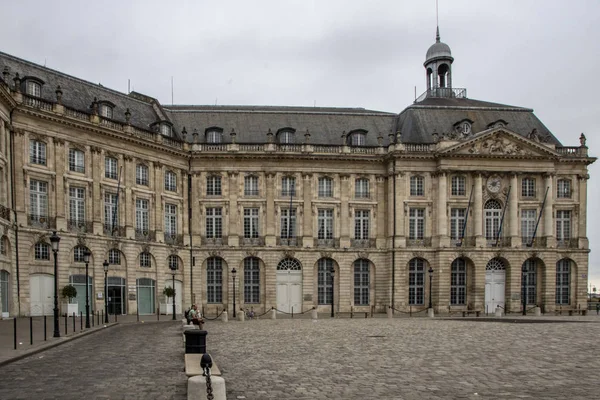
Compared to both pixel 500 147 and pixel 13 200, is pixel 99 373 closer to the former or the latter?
pixel 13 200

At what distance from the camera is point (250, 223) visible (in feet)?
183

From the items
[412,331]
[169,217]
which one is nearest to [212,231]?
[169,217]

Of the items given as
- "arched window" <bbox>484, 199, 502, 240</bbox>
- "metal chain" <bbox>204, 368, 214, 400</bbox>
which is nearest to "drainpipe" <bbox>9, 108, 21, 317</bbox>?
"metal chain" <bbox>204, 368, 214, 400</bbox>

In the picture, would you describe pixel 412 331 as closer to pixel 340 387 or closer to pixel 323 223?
pixel 340 387

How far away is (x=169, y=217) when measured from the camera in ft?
177

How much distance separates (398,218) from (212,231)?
15.6m

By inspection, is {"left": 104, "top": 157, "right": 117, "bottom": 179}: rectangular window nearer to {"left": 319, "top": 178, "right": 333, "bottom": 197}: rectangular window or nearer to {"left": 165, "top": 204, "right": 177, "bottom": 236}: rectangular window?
{"left": 165, "top": 204, "right": 177, "bottom": 236}: rectangular window

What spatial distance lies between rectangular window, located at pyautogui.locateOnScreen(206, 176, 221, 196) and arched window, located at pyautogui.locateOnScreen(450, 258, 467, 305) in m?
20.8

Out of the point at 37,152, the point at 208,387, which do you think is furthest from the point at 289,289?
the point at 208,387

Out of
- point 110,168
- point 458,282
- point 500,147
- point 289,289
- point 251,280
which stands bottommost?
point 289,289

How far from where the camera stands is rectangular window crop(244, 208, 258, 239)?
5581 cm

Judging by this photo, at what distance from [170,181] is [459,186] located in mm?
24172

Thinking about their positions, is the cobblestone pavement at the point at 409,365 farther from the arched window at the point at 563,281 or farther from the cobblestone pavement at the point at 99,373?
the arched window at the point at 563,281

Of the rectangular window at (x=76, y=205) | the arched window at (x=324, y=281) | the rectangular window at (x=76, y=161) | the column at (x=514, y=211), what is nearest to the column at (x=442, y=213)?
the column at (x=514, y=211)
